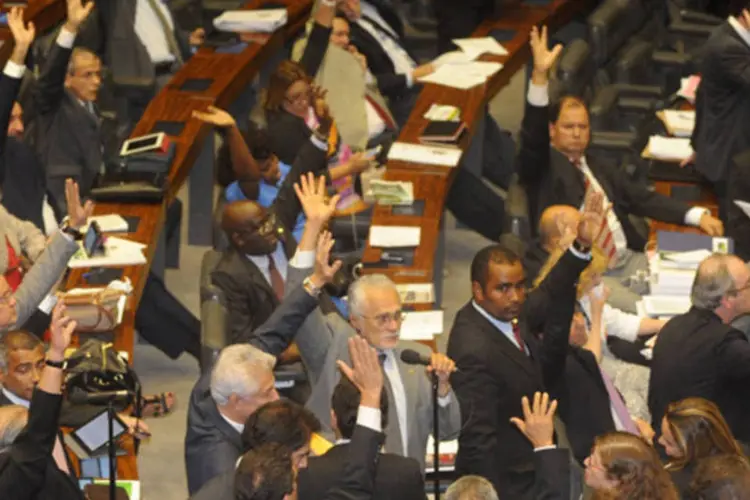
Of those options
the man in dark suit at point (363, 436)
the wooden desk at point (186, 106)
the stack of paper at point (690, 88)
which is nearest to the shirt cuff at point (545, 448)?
the man in dark suit at point (363, 436)

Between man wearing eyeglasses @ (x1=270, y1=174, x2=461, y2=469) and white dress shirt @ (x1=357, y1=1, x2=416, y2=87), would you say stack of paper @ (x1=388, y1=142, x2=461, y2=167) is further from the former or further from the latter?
man wearing eyeglasses @ (x1=270, y1=174, x2=461, y2=469)

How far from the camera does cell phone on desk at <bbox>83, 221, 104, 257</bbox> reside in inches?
362

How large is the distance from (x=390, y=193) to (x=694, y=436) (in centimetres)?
300

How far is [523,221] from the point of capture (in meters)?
9.87

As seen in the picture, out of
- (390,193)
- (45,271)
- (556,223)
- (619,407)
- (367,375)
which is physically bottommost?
(390,193)

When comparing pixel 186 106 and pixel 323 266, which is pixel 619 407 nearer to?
pixel 323 266

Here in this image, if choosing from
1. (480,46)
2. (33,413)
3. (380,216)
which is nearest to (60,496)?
(33,413)

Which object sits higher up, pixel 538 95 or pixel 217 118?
pixel 538 95

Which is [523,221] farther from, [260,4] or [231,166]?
[260,4]

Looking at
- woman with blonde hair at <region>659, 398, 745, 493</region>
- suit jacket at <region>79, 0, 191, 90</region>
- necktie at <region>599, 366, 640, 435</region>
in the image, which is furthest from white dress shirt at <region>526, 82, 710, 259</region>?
suit jacket at <region>79, 0, 191, 90</region>

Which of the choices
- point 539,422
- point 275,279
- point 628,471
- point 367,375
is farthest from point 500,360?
point 275,279

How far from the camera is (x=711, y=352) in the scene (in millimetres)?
8180

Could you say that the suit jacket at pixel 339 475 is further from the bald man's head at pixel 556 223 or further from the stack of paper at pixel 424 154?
→ the stack of paper at pixel 424 154

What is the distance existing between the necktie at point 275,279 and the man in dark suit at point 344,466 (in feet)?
6.38
